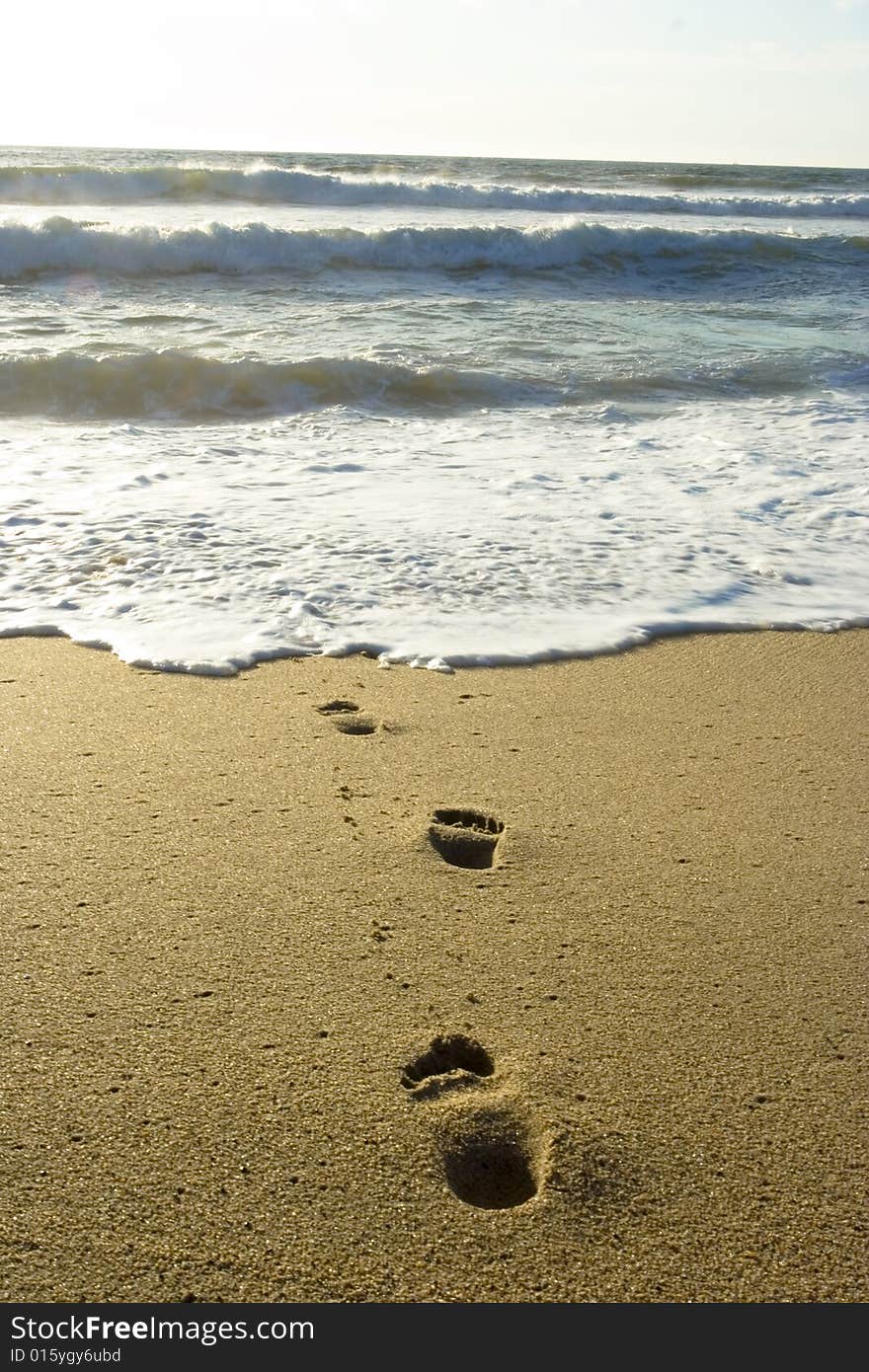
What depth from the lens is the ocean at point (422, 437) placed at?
155 inches

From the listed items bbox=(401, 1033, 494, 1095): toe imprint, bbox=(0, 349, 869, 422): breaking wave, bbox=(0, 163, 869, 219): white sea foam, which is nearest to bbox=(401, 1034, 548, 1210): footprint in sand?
bbox=(401, 1033, 494, 1095): toe imprint

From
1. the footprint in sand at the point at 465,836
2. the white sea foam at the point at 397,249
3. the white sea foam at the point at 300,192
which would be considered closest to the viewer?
the footprint in sand at the point at 465,836

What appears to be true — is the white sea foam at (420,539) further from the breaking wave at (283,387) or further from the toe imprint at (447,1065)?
the toe imprint at (447,1065)

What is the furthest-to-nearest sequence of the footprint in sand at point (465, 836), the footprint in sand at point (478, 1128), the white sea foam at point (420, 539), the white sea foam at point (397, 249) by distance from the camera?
1. the white sea foam at point (397, 249)
2. the white sea foam at point (420, 539)
3. the footprint in sand at point (465, 836)
4. the footprint in sand at point (478, 1128)

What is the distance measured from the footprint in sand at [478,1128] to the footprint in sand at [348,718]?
128 centimetres

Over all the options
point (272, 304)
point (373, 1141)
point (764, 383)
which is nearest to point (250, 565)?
point (373, 1141)

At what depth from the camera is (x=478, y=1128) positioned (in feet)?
5.71

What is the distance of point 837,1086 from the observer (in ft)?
6.08

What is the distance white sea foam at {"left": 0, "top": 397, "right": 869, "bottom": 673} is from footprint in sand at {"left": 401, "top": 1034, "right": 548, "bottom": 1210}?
1.80 metres

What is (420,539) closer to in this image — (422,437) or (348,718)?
(348,718)

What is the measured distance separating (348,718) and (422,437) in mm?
3742

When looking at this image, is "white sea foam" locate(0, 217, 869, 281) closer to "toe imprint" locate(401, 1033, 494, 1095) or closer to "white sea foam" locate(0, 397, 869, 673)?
"white sea foam" locate(0, 397, 869, 673)

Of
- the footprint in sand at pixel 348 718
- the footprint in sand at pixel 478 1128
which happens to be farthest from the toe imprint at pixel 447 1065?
the footprint in sand at pixel 348 718

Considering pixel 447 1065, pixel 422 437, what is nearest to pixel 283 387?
pixel 422 437
